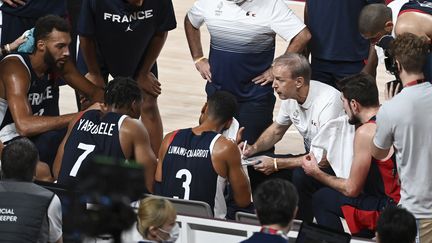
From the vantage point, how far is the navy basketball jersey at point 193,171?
5.86 m

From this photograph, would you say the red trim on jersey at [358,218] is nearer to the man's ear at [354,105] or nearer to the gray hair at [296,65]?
the man's ear at [354,105]

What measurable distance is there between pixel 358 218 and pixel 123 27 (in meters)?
2.84

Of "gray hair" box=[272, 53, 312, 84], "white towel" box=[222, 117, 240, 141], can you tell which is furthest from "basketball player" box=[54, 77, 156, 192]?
"gray hair" box=[272, 53, 312, 84]

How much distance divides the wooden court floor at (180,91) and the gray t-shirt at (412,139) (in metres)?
4.23

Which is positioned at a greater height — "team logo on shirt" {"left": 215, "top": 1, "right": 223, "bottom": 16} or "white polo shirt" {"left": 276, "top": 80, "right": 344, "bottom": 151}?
"team logo on shirt" {"left": 215, "top": 1, "right": 223, "bottom": 16}

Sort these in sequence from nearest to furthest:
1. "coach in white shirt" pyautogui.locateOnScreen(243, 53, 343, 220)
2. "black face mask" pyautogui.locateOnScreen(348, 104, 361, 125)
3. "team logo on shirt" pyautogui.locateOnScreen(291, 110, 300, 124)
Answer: "black face mask" pyautogui.locateOnScreen(348, 104, 361, 125) < "coach in white shirt" pyautogui.locateOnScreen(243, 53, 343, 220) < "team logo on shirt" pyautogui.locateOnScreen(291, 110, 300, 124)

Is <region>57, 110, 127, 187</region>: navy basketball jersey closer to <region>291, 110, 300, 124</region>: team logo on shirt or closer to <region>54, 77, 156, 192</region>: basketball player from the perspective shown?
<region>54, 77, 156, 192</region>: basketball player

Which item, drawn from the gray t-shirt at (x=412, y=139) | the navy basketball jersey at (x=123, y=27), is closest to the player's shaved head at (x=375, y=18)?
the gray t-shirt at (x=412, y=139)

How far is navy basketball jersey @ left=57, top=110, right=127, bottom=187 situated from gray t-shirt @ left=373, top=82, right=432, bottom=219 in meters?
1.66

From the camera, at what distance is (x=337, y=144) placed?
6.30m

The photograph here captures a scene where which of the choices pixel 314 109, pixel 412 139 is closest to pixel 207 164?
pixel 314 109

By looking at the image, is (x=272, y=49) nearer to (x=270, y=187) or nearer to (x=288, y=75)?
(x=288, y=75)

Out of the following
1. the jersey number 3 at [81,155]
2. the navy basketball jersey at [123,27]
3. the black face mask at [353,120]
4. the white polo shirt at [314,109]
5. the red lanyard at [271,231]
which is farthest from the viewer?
the navy basketball jersey at [123,27]

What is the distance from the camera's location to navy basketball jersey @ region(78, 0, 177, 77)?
7648 mm
